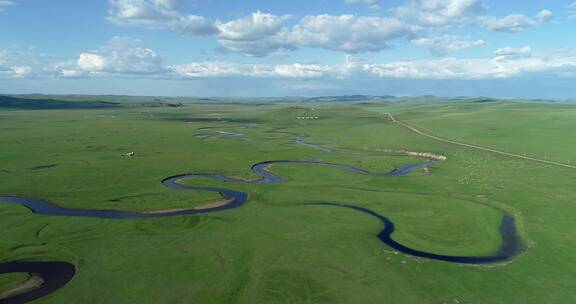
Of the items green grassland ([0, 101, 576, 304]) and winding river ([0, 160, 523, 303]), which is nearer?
green grassland ([0, 101, 576, 304])

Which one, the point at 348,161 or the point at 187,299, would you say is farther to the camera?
the point at 348,161

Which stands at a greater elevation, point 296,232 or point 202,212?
point 202,212

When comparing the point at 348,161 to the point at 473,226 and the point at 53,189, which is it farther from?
the point at 53,189

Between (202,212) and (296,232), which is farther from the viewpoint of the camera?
(202,212)

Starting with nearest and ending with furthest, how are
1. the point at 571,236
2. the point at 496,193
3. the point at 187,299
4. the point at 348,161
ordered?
the point at 187,299, the point at 571,236, the point at 496,193, the point at 348,161

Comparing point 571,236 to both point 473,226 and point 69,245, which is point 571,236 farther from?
point 69,245

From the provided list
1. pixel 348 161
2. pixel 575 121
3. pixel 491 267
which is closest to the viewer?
pixel 491 267

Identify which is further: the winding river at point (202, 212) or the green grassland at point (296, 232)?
the winding river at point (202, 212)

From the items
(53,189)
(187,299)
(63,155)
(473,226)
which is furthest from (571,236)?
(63,155)
